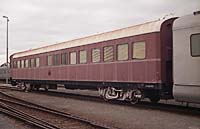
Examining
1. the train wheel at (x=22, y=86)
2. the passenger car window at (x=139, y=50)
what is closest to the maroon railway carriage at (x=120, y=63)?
the passenger car window at (x=139, y=50)

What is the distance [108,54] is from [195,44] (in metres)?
5.86

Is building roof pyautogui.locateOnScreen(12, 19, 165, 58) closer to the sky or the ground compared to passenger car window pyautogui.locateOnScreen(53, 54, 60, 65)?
closer to the sky

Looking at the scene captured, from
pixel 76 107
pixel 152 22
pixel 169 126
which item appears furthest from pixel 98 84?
pixel 169 126

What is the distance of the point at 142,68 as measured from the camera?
47.5ft

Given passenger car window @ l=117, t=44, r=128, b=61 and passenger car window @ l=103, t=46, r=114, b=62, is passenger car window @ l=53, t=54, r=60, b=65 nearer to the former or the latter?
passenger car window @ l=103, t=46, r=114, b=62

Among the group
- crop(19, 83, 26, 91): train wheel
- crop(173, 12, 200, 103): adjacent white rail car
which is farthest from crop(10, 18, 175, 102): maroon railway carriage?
crop(19, 83, 26, 91): train wheel

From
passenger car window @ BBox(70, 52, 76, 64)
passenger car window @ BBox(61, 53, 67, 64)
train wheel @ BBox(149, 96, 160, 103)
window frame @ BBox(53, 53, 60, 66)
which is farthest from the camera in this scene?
window frame @ BBox(53, 53, 60, 66)

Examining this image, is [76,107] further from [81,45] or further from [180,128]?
[180,128]

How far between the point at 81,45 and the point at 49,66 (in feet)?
16.7

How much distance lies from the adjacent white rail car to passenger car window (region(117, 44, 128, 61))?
3.44 meters

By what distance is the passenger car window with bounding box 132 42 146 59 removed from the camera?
14550 mm

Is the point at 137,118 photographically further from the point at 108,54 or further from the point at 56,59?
the point at 56,59

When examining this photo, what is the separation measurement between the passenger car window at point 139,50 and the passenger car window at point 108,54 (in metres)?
1.81

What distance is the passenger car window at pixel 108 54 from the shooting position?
16719mm
